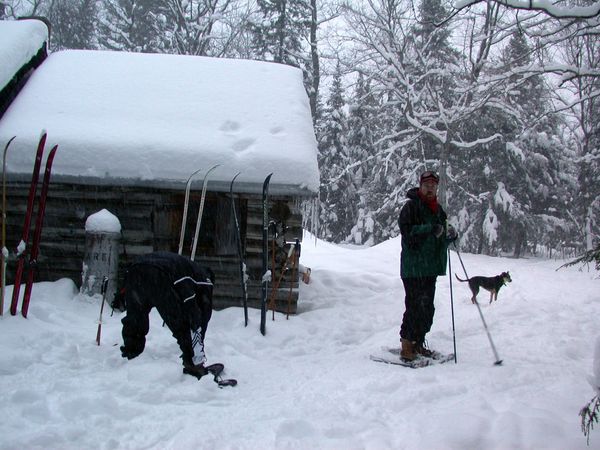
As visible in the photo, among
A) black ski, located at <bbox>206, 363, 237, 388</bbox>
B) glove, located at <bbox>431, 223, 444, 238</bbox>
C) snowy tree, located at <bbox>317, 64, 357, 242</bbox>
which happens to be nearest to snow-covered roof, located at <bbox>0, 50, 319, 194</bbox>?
glove, located at <bbox>431, 223, 444, 238</bbox>

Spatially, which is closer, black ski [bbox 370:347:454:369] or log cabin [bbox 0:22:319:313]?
black ski [bbox 370:347:454:369]

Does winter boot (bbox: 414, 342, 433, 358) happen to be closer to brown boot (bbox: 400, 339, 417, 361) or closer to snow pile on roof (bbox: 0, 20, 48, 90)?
brown boot (bbox: 400, 339, 417, 361)

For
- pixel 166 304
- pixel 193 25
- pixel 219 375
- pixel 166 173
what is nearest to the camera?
pixel 166 304

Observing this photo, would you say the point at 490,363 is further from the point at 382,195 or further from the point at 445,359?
the point at 382,195

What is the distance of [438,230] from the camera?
4910mm

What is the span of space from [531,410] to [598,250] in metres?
1.19

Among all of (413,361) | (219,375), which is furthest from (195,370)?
(413,361)

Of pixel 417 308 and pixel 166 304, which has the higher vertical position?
pixel 417 308

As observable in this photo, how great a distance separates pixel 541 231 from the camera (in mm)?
23469

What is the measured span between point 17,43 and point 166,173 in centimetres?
447

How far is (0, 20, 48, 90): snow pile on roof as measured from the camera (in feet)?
26.4

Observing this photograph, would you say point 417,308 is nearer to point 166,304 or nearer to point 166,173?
point 166,304

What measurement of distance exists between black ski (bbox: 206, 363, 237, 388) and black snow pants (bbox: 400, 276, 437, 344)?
6.21 ft

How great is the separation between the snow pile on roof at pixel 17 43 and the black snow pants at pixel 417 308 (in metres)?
7.36
